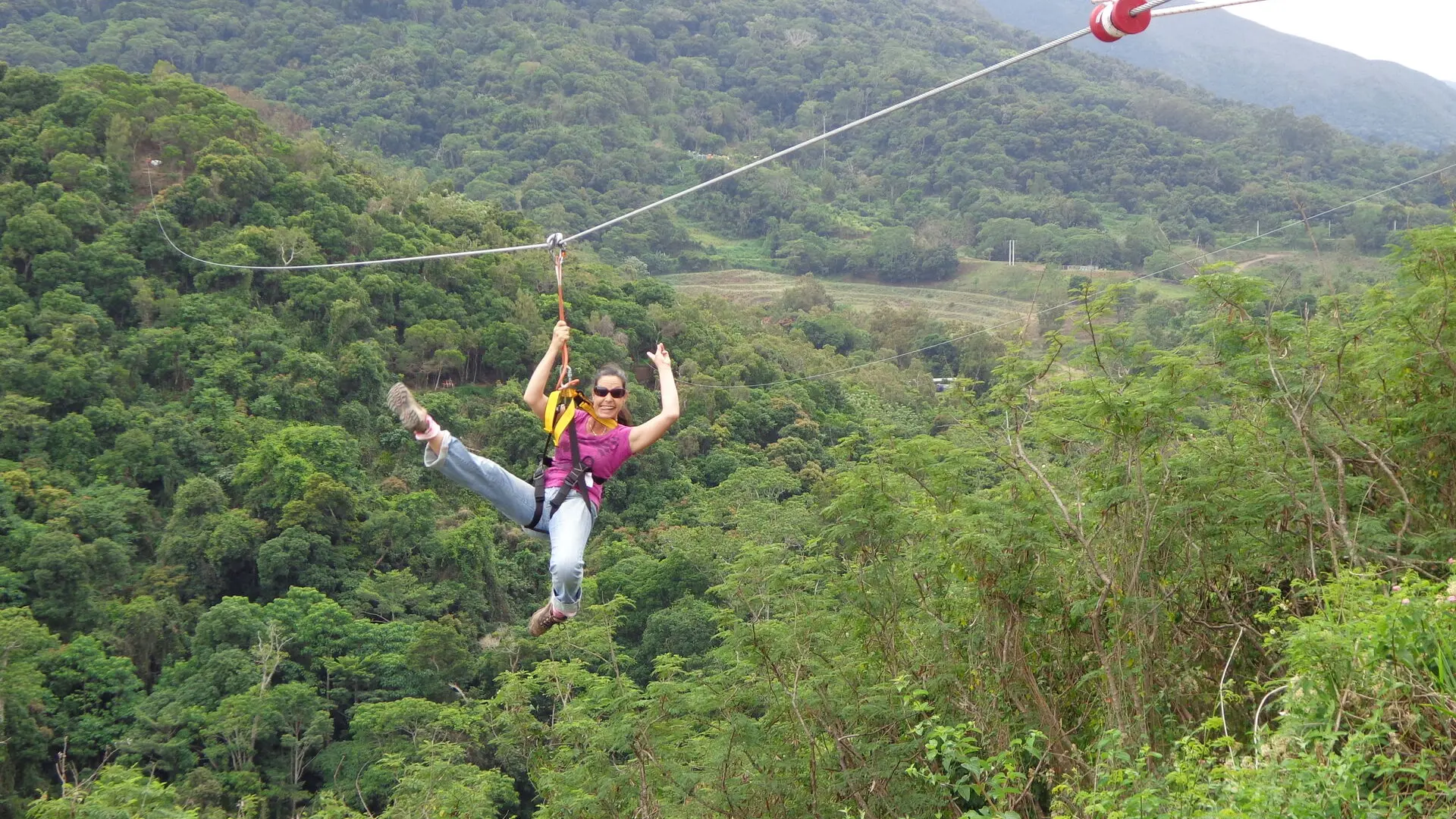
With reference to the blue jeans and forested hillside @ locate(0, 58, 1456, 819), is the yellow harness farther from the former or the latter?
forested hillside @ locate(0, 58, 1456, 819)

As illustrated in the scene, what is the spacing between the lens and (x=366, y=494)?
979 inches

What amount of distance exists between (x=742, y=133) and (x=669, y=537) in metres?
70.7

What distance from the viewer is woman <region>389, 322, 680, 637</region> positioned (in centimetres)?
497

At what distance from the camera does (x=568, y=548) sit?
5.23 m

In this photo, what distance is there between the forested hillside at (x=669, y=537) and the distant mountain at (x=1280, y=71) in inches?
5120

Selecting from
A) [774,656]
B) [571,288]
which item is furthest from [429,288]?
[774,656]

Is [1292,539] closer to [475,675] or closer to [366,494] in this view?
[475,675]

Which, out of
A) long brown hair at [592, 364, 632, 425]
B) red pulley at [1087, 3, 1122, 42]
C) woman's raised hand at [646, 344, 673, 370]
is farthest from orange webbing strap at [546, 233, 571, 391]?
red pulley at [1087, 3, 1122, 42]

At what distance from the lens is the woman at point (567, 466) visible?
4973mm

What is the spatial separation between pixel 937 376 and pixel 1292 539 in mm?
38934

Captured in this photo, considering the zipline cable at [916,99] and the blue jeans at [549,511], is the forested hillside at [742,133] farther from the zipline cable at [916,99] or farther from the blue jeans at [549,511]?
the blue jeans at [549,511]

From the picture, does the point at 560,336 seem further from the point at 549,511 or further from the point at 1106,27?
the point at 1106,27

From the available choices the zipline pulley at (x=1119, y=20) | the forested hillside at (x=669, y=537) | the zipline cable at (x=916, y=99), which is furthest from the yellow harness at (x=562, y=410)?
the zipline pulley at (x=1119, y=20)

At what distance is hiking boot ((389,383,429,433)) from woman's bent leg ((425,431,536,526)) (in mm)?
103
